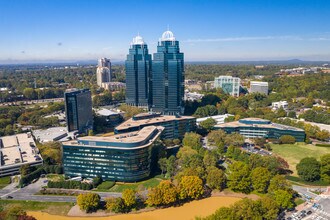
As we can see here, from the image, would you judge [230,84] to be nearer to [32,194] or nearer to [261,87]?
[261,87]

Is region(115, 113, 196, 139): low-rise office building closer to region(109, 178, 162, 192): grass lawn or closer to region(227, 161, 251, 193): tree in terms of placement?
region(109, 178, 162, 192): grass lawn

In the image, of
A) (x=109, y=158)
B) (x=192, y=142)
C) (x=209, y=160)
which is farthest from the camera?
(x=192, y=142)

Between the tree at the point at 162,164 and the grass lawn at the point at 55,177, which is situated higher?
the tree at the point at 162,164

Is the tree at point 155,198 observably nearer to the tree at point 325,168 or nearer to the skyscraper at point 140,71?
the tree at point 325,168

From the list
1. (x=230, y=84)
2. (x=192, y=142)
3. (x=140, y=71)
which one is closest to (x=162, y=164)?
(x=192, y=142)

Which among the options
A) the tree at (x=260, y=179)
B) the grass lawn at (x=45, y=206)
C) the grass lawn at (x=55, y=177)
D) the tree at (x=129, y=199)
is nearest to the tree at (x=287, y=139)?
the tree at (x=260, y=179)

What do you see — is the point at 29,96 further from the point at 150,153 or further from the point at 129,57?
the point at 150,153

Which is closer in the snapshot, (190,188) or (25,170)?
(190,188)
